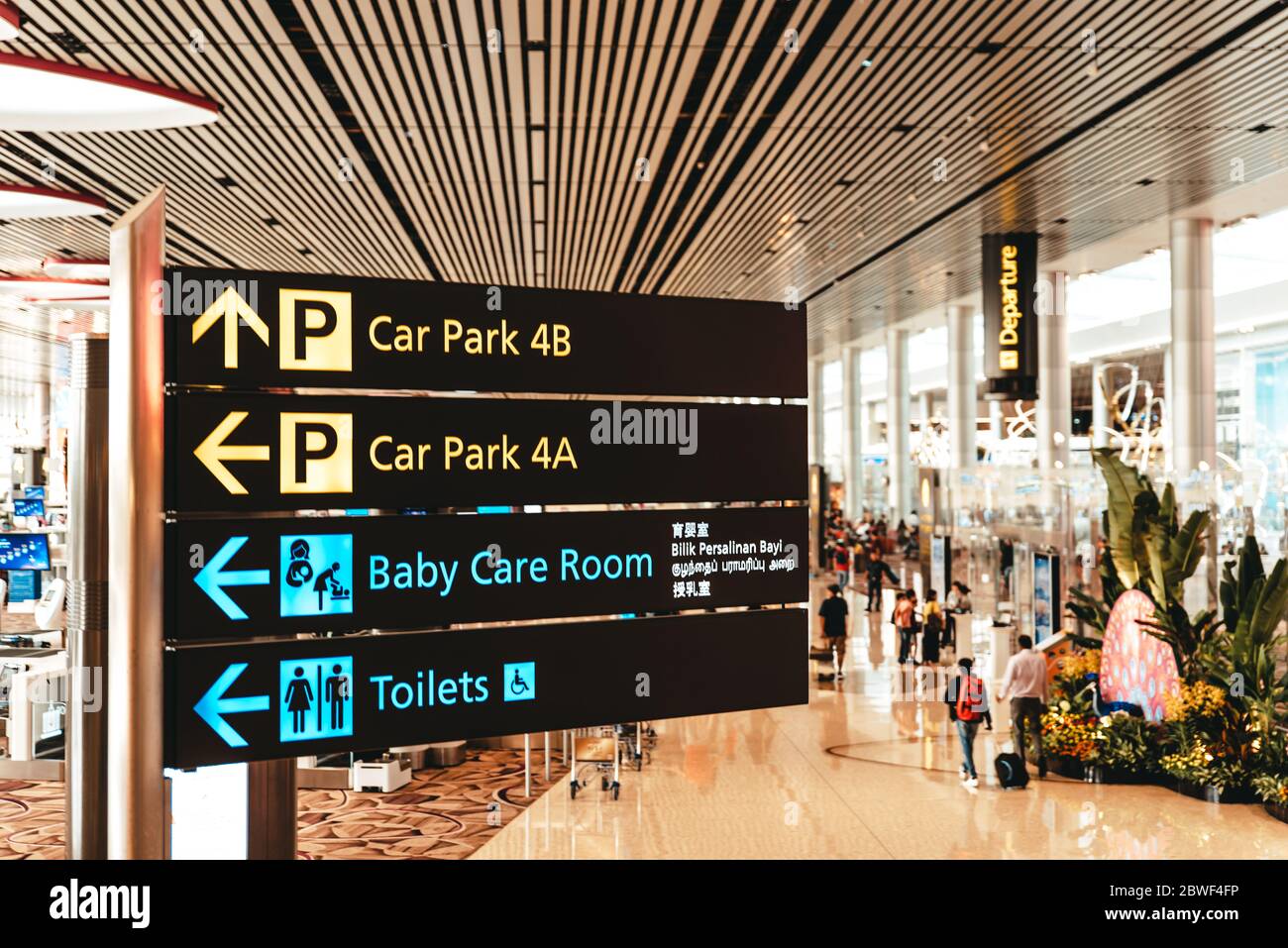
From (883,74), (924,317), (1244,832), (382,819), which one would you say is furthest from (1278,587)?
(924,317)

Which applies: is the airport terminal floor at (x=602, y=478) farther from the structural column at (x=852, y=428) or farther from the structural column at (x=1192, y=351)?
the structural column at (x=852, y=428)

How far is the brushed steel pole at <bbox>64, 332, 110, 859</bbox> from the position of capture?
2588mm

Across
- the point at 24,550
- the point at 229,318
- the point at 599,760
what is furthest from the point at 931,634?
the point at 229,318

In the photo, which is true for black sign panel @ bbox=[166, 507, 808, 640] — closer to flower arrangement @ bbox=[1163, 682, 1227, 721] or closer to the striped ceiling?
the striped ceiling

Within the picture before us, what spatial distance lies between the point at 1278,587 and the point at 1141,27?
5.26 metres

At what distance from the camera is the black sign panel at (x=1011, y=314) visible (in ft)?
57.2

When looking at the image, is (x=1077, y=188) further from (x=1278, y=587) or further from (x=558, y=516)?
(x=558, y=516)

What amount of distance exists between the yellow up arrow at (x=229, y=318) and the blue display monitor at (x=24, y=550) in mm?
15939

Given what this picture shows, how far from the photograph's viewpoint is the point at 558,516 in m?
2.62

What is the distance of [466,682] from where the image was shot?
253 cm

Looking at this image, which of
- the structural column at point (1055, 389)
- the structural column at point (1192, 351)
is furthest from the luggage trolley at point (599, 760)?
the structural column at point (1055, 389)

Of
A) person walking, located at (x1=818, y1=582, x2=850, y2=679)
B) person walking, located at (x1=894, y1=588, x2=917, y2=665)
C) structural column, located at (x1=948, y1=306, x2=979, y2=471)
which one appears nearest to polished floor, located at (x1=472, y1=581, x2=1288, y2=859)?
person walking, located at (x1=818, y1=582, x2=850, y2=679)

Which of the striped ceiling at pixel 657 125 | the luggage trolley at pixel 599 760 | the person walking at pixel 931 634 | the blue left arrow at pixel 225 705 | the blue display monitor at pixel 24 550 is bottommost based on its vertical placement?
the luggage trolley at pixel 599 760

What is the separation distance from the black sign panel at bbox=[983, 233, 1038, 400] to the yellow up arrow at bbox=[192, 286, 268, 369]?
53.7 feet
